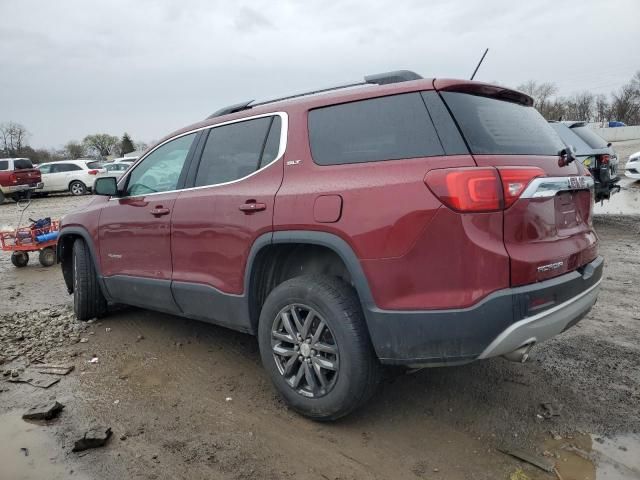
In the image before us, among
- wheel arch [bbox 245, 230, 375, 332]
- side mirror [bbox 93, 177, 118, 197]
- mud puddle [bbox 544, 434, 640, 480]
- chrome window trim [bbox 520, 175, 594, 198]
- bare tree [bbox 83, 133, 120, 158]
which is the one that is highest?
bare tree [bbox 83, 133, 120, 158]

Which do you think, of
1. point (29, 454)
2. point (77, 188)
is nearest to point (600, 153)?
point (29, 454)

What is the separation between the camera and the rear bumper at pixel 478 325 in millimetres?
2270

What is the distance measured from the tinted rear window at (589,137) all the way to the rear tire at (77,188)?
20919mm

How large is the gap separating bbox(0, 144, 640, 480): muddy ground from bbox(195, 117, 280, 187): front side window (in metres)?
1.43

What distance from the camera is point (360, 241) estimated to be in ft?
8.23

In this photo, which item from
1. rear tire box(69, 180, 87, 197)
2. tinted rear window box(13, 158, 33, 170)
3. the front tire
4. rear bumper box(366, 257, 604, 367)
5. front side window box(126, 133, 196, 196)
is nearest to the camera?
rear bumper box(366, 257, 604, 367)

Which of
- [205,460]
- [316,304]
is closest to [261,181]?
[316,304]

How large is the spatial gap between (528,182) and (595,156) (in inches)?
271

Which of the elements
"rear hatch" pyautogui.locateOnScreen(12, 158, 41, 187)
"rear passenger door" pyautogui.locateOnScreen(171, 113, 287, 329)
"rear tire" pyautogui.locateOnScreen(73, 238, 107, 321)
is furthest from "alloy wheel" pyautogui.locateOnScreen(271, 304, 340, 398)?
"rear hatch" pyautogui.locateOnScreen(12, 158, 41, 187)

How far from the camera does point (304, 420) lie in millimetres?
2934

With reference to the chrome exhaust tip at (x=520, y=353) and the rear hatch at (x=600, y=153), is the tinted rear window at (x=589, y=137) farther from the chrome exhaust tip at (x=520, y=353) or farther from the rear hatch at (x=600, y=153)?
the chrome exhaust tip at (x=520, y=353)

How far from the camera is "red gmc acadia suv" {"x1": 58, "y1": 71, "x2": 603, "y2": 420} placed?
2.30 metres

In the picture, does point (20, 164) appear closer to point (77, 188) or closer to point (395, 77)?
point (77, 188)

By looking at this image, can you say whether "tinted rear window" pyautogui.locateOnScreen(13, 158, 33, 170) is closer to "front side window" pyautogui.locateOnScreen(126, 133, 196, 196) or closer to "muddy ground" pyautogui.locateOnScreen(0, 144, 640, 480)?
"muddy ground" pyautogui.locateOnScreen(0, 144, 640, 480)
